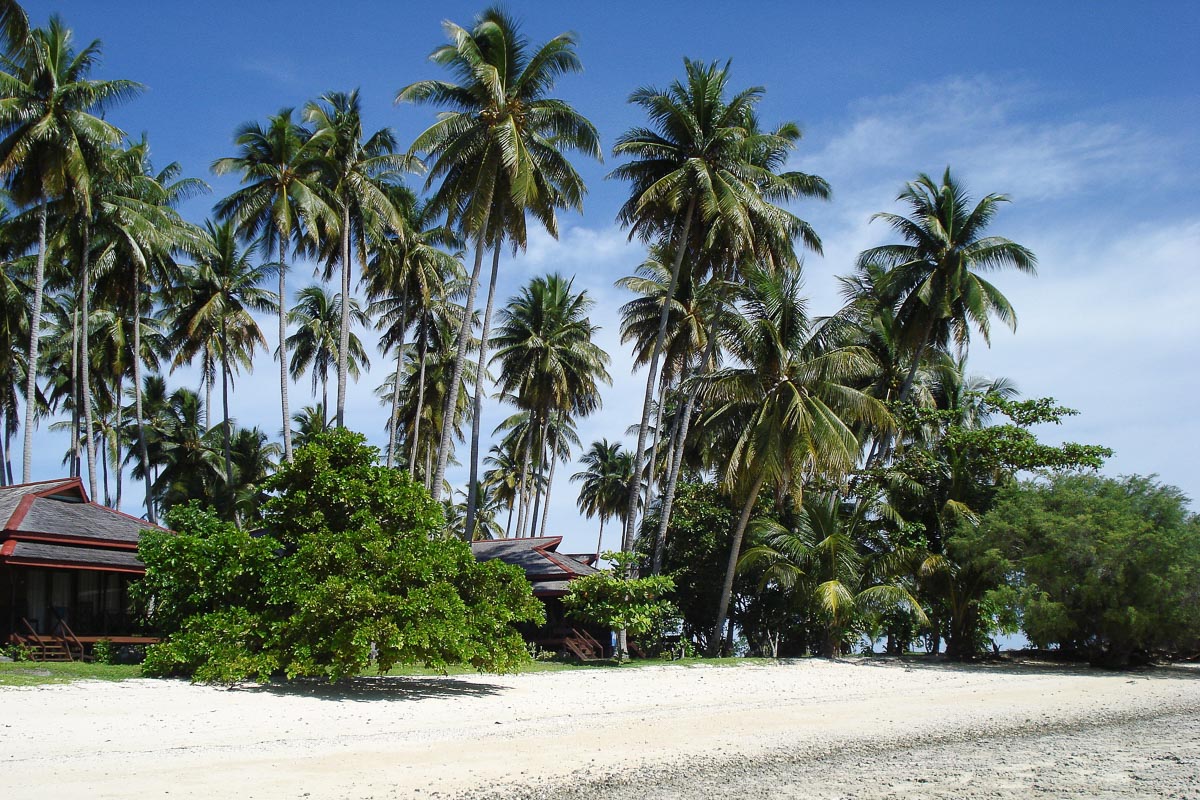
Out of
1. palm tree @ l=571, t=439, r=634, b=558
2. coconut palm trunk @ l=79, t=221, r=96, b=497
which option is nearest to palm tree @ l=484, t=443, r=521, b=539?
palm tree @ l=571, t=439, r=634, b=558

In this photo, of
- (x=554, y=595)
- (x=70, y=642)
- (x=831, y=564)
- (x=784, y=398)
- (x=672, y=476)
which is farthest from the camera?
(x=672, y=476)

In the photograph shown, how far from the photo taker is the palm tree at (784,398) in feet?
76.3

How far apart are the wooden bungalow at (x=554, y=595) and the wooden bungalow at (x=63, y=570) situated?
9272 mm

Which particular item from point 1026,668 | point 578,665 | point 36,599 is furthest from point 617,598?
point 36,599

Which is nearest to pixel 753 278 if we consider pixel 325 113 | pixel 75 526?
pixel 325 113

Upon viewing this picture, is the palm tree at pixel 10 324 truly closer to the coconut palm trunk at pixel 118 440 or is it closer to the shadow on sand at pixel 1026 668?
the coconut palm trunk at pixel 118 440

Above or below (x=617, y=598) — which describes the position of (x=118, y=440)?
above

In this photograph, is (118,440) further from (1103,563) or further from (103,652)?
(1103,563)

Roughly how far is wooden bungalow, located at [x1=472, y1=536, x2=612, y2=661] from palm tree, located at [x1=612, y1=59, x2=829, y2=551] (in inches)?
97.8

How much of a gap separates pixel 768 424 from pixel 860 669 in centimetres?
681

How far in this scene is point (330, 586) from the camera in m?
14.5

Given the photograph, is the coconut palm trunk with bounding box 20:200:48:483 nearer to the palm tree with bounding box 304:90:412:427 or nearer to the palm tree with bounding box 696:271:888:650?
the palm tree with bounding box 304:90:412:427

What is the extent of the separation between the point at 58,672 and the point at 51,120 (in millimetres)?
14798

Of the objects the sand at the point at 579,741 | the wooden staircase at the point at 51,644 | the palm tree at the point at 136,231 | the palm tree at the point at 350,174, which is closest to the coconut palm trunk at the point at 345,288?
the palm tree at the point at 350,174
